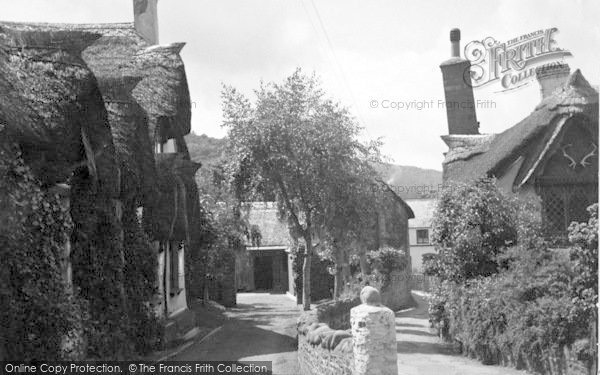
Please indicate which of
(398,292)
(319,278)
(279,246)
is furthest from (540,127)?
(279,246)

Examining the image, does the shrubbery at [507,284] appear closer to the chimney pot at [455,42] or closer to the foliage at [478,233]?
the foliage at [478,233]

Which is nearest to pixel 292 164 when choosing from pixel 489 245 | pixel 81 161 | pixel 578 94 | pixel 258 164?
pixel 258 164

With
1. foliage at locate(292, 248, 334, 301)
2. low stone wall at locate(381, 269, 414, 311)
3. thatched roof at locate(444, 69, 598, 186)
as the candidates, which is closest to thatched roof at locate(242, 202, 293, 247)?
foliage at locate(292, 248, 334, 301)

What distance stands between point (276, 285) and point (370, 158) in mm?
20310

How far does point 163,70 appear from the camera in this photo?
1900cm

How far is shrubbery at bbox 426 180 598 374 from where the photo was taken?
452 inches

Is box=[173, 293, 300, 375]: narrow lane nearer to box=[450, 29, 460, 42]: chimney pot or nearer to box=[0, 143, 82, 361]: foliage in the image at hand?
box=[0, 143, 82, 361]: foliage

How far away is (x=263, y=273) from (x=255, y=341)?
25.0 metres

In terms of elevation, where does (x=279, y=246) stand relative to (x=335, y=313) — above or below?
above

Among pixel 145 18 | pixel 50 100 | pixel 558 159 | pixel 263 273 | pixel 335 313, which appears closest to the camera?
pixel 50 100

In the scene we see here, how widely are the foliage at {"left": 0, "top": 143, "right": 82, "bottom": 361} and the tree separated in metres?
11.9

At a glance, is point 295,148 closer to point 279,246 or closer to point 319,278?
point 319,278

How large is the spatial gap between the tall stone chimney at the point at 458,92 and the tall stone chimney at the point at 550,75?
3.56 meters

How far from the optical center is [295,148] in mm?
21297
